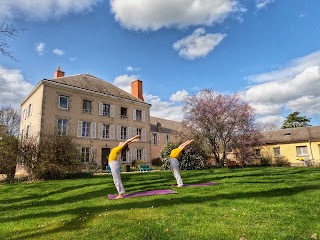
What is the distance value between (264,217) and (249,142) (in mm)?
19258

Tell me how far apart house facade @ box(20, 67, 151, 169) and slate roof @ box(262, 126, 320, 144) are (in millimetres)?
16090

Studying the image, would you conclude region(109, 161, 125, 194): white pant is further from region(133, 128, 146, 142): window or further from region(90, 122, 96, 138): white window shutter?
region(133, 128, 146, 142): window

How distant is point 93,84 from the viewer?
2725cm

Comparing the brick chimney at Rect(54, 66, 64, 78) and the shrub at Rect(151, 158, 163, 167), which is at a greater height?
the brick chimney at Rect(54, 66, 64, 78)

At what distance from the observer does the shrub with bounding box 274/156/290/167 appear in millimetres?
27650

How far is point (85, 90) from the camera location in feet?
81.7

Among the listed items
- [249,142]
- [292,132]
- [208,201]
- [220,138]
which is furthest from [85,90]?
[292,132]

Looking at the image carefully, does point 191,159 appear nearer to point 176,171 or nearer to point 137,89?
point 176,171

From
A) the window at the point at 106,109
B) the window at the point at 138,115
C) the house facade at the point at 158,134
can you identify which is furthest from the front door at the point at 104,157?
the house facade at the point at 158,134

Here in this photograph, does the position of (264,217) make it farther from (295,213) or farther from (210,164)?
(210,164)

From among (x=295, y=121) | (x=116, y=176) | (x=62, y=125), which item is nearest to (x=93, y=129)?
(x=62, y=125)

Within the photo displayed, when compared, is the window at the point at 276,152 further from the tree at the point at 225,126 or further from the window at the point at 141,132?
the window at the point at 141,132

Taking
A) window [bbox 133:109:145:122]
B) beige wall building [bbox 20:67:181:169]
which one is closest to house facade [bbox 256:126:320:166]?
beige wall building [bbox 20:67:181:169]

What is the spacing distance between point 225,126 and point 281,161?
10.6m
